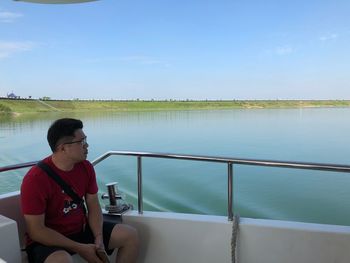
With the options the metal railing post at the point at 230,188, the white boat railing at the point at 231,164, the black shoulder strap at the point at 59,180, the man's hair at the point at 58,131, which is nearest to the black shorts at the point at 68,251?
the black shoulder strap at the point at 59,180

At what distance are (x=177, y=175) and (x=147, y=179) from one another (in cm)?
92

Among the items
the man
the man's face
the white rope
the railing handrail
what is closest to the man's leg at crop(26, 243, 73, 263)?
the man

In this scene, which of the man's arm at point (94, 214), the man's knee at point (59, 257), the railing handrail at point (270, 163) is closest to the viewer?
the man's knee at point (59, 257)

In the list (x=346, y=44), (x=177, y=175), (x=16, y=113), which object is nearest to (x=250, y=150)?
(x=177, y=175)

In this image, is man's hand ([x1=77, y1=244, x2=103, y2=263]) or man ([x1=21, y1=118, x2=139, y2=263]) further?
man's hand ([x1=77, y1=244, x2=103, y2=263])

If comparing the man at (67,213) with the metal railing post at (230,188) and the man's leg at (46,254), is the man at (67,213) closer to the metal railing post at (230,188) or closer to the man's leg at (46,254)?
the man's leg at (46,254)

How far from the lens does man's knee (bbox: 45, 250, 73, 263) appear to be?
146 centimetres

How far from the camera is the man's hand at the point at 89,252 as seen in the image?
5.24ft

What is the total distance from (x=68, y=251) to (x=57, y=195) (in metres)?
0.27

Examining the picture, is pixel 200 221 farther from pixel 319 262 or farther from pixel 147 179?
pixel 147 179

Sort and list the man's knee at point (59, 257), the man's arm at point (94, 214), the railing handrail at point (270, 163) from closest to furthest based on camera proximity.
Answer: the man's knee at point (59, 257), the railing handrail at point (270, 163), the man's arm at point (94, 214)

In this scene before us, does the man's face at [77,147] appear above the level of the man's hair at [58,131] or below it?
below

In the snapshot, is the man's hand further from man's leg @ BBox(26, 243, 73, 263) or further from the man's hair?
the man's hair

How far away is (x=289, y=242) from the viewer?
176cm
